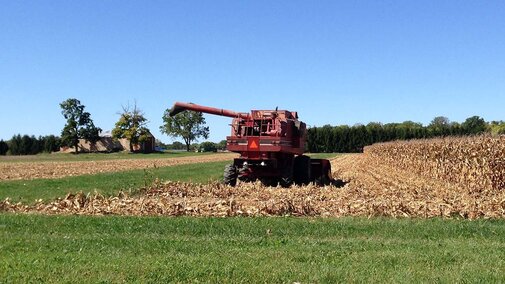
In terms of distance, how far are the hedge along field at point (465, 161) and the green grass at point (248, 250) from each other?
Result: 40.3 feet

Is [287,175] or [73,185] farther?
[73,185]

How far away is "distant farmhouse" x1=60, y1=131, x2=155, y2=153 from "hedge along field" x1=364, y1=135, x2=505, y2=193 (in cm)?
Answer: 9074

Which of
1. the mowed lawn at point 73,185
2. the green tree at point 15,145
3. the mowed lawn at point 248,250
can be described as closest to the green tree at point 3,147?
the green tree at point 15,145

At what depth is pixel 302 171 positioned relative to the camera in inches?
928

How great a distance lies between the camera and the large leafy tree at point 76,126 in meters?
112

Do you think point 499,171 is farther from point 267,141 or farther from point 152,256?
point 152,256

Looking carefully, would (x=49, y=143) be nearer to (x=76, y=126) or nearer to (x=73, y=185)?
(x=76, y=126)

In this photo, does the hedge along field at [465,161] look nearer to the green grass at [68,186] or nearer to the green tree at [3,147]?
the green grass at [68,186]

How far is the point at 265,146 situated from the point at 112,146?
111 metres

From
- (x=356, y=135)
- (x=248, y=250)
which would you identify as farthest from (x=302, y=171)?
(x=356, y=135)

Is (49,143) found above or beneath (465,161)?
above

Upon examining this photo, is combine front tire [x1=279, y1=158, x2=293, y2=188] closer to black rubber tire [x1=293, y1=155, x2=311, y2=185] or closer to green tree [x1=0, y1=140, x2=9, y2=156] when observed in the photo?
black rubber tire [x1=293, y1=155, x2=311, y2=185]

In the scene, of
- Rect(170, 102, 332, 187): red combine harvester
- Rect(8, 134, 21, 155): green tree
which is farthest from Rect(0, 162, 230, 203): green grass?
Rect(8, 134, 21, 155): green tree

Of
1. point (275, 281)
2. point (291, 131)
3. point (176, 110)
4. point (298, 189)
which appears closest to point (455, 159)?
point (291, 131)
